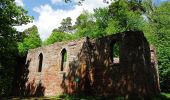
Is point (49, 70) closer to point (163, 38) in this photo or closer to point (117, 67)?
point (117, 67)

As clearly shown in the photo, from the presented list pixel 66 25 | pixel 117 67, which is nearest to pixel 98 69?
pixel 117 67

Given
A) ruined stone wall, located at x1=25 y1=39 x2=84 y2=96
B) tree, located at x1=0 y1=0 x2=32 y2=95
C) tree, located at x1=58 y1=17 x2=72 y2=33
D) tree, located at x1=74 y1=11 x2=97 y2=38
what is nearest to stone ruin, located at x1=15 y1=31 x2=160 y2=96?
ruined stone wall, located at x1=25 y1=39 x2=84 y2=96

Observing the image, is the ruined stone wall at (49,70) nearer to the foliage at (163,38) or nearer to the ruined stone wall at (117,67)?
the ruined stone wall at (117,67)

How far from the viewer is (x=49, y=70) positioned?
68.3 feet

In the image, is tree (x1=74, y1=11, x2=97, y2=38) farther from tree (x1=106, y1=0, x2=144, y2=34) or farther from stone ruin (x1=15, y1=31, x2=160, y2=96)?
stone ruin (x1=15, y1=31, x2=160, y2=96)

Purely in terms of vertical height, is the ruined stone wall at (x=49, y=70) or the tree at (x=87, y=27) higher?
the tree at (x=87, y=27)

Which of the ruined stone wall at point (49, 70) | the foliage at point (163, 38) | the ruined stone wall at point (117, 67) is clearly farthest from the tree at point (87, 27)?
the ruined stone wall at point (117, 67)

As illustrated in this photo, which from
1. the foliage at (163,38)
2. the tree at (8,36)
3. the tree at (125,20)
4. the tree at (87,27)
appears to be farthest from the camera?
the tree at (87,27)

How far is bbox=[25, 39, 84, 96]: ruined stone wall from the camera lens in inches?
761

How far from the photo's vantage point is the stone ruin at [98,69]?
15.7m

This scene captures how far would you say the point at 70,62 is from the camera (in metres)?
19.1

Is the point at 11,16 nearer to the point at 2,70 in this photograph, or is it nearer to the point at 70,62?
the point at 2,70

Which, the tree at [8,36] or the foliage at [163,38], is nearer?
the tree at [8,36]

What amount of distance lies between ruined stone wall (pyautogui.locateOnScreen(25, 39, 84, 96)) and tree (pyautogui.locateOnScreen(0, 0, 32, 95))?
3117 millimetres
